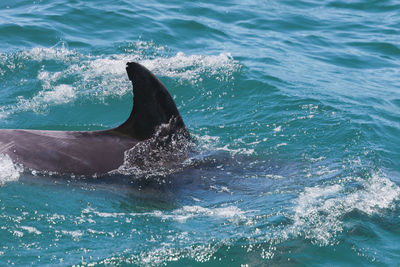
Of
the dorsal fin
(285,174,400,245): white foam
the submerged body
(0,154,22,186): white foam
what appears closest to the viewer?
(285,174,400,245): white foam

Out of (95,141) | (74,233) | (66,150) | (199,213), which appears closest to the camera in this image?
(74,233)

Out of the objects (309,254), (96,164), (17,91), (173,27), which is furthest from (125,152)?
(173,27)

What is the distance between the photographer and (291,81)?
13.6 metres

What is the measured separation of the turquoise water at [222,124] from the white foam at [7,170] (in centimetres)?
2

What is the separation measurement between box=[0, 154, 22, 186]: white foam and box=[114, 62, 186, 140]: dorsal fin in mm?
1464

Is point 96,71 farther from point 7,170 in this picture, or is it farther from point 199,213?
point 199,213

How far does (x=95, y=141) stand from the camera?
7.78 metres

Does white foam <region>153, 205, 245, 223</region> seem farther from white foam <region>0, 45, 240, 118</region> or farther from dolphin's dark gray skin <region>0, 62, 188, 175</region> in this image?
white foam <region>0, 45, 240, 118</region>

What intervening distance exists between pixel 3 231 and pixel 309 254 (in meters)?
3.66

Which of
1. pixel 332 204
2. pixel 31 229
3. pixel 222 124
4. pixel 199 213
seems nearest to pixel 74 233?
pixel 31 229

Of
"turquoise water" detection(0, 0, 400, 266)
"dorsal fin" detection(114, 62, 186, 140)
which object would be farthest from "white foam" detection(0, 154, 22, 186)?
"dorsal fin" detection(114, 62, 186, 140)

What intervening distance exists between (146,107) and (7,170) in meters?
2.04

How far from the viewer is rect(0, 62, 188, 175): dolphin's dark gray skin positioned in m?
7.57

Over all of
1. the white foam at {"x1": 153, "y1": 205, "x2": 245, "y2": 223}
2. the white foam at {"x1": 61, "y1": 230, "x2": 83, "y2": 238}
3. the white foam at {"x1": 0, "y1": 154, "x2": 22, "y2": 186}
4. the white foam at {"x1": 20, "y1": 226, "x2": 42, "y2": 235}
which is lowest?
the white foam at {"x1": 61, "y1": 230, "x2": 83, "y2": 238}
